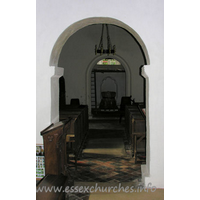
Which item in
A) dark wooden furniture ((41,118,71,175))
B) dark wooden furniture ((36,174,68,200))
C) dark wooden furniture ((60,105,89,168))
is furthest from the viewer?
dark wooden furniture ((60,105,89,168))

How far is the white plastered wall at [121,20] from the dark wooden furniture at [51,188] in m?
1.27

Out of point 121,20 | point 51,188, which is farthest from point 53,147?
point 121,20

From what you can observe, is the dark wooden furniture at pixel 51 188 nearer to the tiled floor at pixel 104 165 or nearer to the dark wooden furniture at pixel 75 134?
the tiled floor at pixel 104 165

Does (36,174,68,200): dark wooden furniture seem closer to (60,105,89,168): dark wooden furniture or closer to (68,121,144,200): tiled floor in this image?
(68,121,144,200): tiled floor

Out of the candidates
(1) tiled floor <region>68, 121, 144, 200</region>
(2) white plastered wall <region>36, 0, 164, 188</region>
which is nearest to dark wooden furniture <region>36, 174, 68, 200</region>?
(1) tiled floor <region>68, 121, 144, 200</region>

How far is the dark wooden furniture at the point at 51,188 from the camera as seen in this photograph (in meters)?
2.91

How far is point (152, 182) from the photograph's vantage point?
4.06 meters

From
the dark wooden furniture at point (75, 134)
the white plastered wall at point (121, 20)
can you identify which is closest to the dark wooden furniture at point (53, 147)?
the white plastered wall at point (121, 20)

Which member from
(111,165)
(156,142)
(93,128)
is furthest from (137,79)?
(156,142)

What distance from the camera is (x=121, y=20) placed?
3.89 metres

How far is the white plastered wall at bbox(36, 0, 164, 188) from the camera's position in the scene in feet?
12.8

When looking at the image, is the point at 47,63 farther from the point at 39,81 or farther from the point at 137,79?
the point at 137,79

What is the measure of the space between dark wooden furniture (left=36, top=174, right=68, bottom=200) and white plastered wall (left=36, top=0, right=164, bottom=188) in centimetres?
127

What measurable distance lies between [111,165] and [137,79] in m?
8.01
